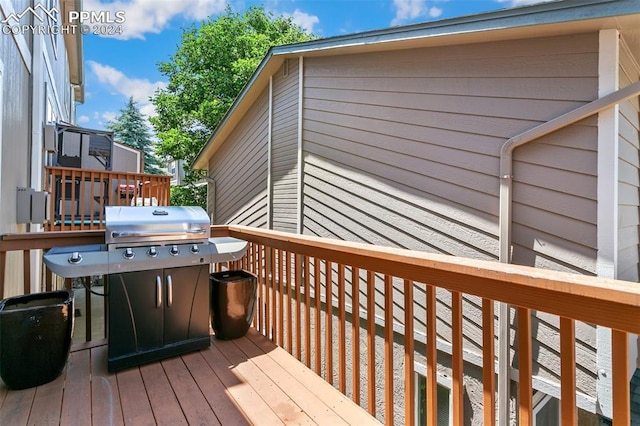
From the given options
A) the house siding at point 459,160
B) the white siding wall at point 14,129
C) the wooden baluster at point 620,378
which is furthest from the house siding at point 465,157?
the white siding wall at point 14,129

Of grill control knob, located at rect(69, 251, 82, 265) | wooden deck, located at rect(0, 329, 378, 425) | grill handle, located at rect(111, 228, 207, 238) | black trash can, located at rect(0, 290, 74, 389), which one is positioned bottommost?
wooden deck, located at rect(0, 329, 378, 425)

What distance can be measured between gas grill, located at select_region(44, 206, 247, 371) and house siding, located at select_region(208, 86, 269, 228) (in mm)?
3786

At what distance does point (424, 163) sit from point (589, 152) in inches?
56.9

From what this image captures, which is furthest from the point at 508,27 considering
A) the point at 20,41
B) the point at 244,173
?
the point at 244,173

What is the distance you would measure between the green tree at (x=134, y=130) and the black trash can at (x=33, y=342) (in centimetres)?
2411

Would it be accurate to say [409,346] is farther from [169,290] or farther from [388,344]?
[169,290]

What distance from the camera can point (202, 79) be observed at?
14.8 metres

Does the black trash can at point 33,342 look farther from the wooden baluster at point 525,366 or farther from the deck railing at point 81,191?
the deck railing at point 81,191

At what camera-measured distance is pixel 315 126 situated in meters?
5.21

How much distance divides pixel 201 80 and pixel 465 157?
14191 mm

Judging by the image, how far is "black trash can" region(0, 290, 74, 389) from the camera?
1.94 m

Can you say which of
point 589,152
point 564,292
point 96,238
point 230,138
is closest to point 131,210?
point 96,238

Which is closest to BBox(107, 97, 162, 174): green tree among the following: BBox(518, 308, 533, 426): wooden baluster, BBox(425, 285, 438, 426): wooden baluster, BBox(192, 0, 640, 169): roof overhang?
BBox(192, 0, 640, 169): roof overhang

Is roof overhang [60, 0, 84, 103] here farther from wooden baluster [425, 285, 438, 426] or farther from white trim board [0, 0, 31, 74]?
wooden baluster [425, 285, 438, 426]
